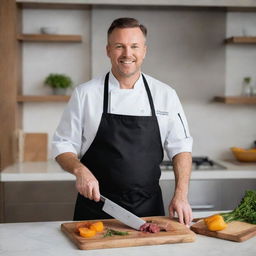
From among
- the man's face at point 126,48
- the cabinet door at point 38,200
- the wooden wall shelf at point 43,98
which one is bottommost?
the cabinet door at point 38,200

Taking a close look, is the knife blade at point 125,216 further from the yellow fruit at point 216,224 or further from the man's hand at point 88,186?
the yellow fruit at point 216,224

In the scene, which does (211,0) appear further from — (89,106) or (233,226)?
(233,226)

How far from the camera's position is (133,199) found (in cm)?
263

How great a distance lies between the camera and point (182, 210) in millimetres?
2266

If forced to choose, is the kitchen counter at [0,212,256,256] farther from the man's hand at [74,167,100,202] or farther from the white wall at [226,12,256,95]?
the white wall at [226,12,256,95]

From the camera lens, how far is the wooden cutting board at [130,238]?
1.93m

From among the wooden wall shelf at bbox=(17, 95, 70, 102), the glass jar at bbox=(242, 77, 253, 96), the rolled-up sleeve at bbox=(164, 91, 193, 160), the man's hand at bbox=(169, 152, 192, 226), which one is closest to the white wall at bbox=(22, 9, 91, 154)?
the wooden wall shelf at bbox=(17, 95, 70, 102)

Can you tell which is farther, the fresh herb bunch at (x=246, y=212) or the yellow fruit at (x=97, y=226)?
the fresh herb bunch at (x=246, y=212)

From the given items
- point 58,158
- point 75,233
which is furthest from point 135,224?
point 58,158

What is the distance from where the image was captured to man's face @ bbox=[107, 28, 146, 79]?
2.53 metres

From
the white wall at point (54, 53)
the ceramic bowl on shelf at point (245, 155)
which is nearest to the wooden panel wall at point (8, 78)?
the white wall at point (54, 53)

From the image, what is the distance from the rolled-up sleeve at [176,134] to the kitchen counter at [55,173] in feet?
3.45

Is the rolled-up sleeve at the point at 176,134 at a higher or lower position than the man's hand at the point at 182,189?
higher

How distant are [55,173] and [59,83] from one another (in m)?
0.82
